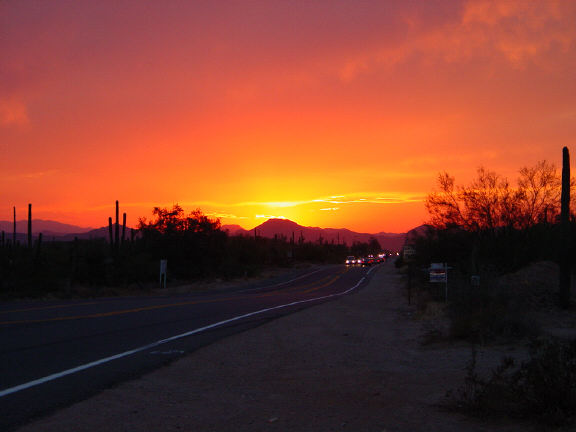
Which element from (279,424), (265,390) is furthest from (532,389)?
(265,390)

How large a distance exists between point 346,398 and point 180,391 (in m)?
2.53

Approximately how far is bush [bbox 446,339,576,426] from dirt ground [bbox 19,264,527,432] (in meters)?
0.27

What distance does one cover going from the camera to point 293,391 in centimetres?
877

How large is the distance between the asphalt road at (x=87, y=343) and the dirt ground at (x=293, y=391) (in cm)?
55

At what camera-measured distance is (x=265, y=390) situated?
8.91 m

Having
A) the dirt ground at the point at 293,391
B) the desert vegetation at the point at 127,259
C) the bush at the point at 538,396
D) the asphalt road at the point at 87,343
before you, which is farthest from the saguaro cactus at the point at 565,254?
the desert vegetation at the point at 127,259

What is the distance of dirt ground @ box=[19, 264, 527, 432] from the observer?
690 centimetres

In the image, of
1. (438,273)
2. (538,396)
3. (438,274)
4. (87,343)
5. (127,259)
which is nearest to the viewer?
(538,396)

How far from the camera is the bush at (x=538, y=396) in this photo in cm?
656

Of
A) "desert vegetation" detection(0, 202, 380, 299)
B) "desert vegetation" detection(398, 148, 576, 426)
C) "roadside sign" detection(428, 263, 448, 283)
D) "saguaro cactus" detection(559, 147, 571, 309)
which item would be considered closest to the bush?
"desert vegetation" detection(398, 148, 576, 426)

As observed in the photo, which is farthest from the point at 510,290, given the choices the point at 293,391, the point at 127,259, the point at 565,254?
the point at 127,259

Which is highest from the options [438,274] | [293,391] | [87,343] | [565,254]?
[565,254]

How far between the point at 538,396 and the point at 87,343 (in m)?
10.4

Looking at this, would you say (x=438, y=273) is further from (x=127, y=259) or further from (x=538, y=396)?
(x=127, y=259)
